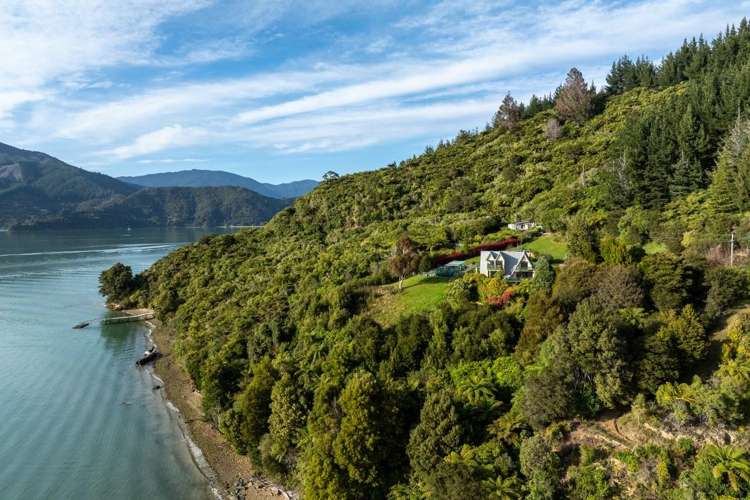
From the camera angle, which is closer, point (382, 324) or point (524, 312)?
point (524, 312)

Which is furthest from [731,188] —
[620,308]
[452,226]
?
[452,226]

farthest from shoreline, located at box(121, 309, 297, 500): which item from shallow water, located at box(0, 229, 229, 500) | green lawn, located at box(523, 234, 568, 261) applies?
green lawn, located at box(523, 234, 568, 261)

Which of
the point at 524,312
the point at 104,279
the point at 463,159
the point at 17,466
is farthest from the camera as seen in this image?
the point at 463,159

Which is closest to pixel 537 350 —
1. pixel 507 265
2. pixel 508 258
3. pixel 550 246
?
pixel 507 265

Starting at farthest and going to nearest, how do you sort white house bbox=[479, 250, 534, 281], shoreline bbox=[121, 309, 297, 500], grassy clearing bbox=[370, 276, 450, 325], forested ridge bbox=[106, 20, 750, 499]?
white house bbox=[479, 250, 534, 281], grassy clearing bbox=[370, 276, 450, 325], shoreline bbox=[121, 309, 297, 500], forested ridge bbox=[106, 20, 750, 499]

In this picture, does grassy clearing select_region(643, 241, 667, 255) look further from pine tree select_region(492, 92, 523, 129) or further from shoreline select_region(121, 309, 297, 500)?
pine tree select_region(492, 92, 523, 129)

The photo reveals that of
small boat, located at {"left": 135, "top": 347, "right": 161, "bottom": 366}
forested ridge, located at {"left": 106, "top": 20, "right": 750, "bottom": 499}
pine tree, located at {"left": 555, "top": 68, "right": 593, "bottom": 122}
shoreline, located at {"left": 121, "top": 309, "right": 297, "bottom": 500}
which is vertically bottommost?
shoreline, located at {"left": 121, "top": 309, "right": 297, "bottom": 500}

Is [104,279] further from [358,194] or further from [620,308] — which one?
[620,308]
